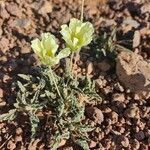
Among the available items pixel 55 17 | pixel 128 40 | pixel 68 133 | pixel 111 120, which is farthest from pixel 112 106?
pixel 55 17

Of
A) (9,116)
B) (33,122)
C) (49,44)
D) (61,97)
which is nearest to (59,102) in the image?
(61,97)

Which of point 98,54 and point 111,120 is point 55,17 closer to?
point 98,54

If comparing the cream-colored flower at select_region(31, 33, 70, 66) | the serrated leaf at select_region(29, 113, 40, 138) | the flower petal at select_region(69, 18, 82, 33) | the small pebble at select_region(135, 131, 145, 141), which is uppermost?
the flower petal at select_region(69, 18, 82, 33)

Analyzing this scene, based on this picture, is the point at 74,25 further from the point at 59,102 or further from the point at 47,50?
the point at 59,102

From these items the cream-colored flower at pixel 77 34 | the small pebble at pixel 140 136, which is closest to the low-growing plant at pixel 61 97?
the cream-colored flower at pixel 77 34

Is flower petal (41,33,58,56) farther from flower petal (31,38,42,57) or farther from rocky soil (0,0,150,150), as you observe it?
rocky soil (0,0,150,150)

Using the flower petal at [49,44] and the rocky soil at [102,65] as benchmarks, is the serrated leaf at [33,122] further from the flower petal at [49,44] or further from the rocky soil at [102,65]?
the flower petal at [49,44]

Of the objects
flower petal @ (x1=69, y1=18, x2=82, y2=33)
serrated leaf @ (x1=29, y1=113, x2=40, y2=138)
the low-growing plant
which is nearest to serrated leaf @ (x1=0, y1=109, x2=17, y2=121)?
the low-growing plant

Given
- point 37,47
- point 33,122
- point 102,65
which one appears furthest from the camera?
→ point 102,65

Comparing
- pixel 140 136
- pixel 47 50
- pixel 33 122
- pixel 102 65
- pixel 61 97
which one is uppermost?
pixel 47 50
